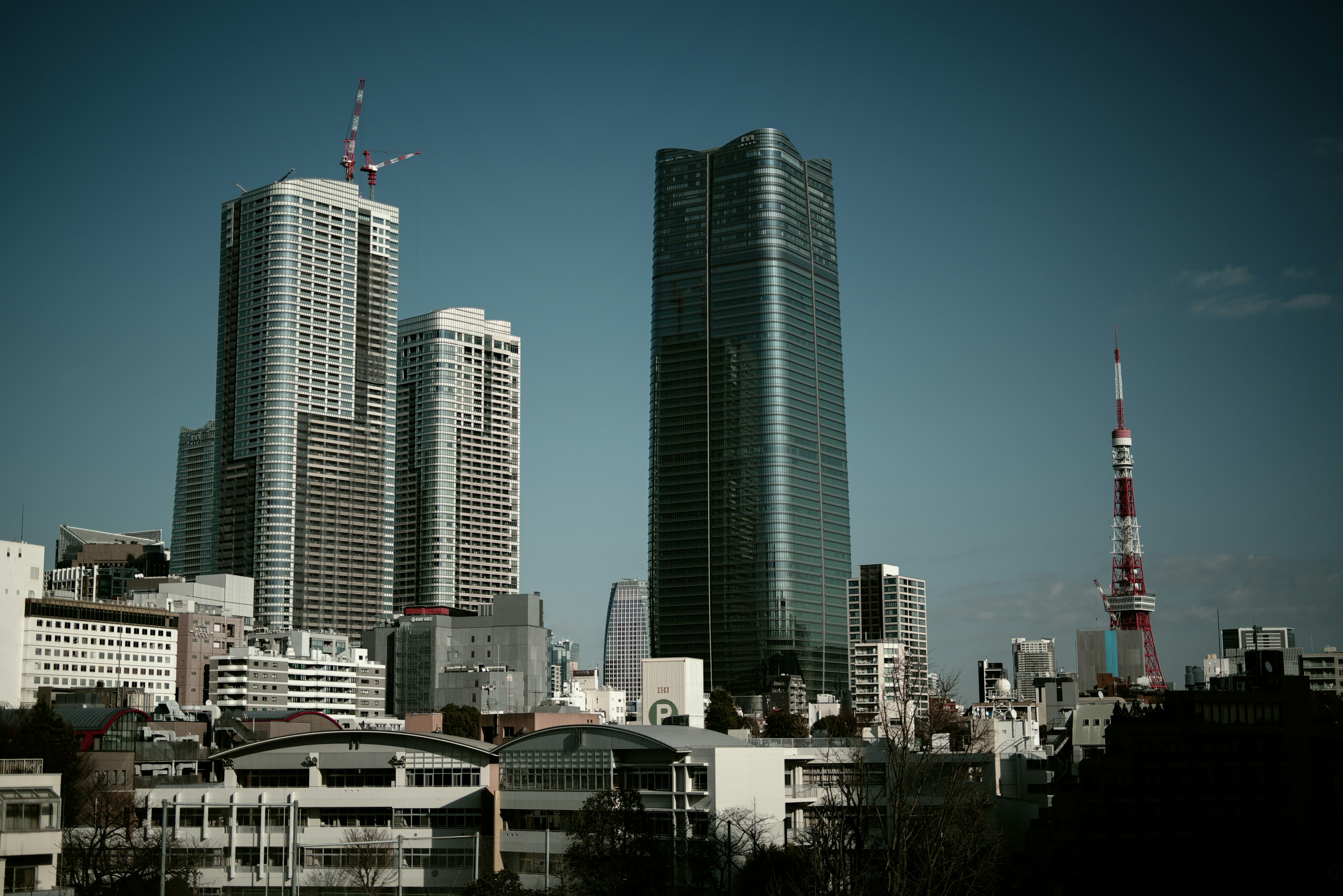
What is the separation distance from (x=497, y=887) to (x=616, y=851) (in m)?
9.20

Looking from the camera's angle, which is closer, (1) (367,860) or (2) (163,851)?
(2) (163,851)

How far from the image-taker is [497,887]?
289 ft


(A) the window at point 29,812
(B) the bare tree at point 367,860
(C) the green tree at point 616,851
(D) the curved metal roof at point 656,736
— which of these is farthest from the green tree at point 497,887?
(A) the window at point 29,812

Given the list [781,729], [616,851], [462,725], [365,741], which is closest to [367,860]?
[365,741]

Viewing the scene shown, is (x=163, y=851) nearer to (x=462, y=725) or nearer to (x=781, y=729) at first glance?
(x=462, y=725)

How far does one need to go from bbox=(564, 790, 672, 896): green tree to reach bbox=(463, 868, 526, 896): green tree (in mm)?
3797

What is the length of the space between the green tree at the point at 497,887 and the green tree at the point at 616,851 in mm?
3797

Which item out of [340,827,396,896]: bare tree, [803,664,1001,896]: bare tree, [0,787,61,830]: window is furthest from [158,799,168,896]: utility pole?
[803,664,1001,896]: bare tree

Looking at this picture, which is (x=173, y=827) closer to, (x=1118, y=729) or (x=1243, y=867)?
(x=1118, y=729)

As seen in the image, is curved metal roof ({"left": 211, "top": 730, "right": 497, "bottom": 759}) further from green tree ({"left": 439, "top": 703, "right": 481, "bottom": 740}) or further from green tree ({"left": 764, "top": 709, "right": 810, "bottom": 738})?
green tree ({"left": 764, "top": 709, "right": 810, "bottom": 738})

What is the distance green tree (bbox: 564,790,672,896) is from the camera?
90.2m

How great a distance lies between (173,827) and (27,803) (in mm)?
35617

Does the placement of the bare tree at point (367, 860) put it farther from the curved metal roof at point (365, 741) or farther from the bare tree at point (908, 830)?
the bare tree at point (908, 830)

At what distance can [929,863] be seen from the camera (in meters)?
51.6
